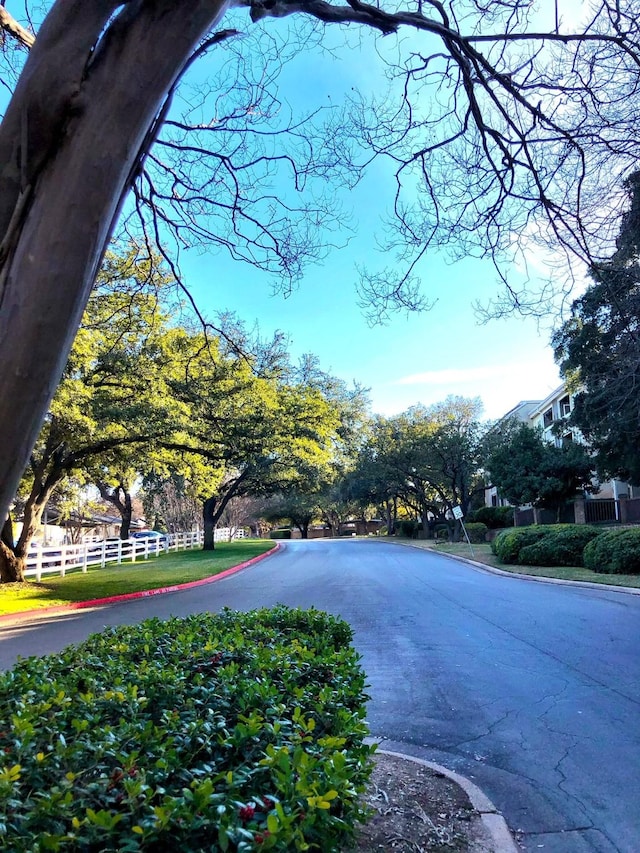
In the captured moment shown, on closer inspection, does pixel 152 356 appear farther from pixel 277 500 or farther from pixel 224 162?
pixel 277 500

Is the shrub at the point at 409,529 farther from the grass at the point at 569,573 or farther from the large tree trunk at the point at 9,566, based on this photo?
the large tree trunk at the point at 9,566

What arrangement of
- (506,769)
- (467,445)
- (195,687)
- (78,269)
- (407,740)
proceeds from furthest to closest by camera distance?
(467,445) < (407,740) < (506,769) < (195,687) < (78,269)

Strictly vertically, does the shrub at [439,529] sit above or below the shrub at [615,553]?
below

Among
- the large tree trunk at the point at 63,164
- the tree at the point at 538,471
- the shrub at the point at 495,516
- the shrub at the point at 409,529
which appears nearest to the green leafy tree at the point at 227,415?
the large tree trunk at the point at 63,164

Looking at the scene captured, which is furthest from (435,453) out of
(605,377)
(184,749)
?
(184,749)

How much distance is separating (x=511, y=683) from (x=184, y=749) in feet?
16.9

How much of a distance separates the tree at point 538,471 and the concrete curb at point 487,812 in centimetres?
3392

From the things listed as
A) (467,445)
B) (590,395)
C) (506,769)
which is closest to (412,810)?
(506,769)

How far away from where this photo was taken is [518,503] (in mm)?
38812

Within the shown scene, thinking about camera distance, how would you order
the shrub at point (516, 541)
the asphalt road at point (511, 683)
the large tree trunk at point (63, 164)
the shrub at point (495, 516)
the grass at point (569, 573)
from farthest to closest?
the shrub at point (495, 516), the shrub at point (516, 541), the grass at point (569, 573), the asphalt road at point (511, 683), the large tree trunk at point (63, 164)

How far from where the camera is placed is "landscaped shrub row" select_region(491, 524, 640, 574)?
55.4ft

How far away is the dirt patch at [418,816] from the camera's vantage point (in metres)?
3.00

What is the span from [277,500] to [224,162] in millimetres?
64306

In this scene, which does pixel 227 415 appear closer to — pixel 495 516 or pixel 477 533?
pixel 477 533
